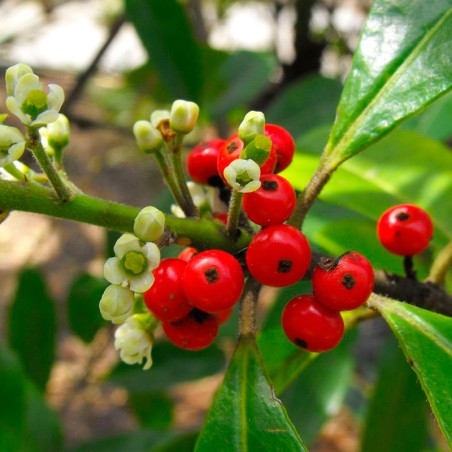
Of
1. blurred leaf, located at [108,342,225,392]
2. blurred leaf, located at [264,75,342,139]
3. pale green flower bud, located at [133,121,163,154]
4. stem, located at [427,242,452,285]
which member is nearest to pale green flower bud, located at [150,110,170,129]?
pale green flower bud, located at [133,121,163,154]

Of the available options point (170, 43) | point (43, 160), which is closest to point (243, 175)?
point (43, 160)

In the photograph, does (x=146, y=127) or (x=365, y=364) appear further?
(x=365, y=364)

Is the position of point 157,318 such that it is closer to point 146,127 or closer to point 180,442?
point 146,127

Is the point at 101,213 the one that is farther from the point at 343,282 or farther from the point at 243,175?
the point at 343,282

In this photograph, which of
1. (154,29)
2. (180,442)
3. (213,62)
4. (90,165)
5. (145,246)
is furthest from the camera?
(90,165)

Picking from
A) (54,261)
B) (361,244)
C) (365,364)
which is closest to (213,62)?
(361,244)

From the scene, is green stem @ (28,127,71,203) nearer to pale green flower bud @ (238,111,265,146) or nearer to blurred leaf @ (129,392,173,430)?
pale green flower bud @ (238,111,265,146)

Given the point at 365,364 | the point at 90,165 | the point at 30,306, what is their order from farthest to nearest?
the point at 90,165 < the point at 365,364 < the point at 30,306

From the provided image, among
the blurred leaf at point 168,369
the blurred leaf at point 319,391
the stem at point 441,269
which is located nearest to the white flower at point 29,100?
the stem at point 441,269
